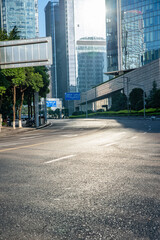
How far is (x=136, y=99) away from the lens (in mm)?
78062

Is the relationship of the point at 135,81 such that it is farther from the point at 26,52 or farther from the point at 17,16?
the point at 17,16

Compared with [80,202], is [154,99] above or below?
above

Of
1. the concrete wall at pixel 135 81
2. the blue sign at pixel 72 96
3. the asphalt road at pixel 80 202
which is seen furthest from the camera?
the blue sign at pixel 72 96

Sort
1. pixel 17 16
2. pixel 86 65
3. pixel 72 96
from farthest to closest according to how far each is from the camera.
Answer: pixel 17 16 < pixel 86 65 < pixel 72 96

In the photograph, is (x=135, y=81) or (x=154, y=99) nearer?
(x=154, y=99)

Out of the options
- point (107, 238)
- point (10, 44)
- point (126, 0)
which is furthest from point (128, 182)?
point (126, 0)

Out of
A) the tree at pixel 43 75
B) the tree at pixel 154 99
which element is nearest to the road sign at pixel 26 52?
Result: the tree at pixel 43 75

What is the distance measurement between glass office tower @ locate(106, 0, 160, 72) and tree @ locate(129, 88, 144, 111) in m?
23.0

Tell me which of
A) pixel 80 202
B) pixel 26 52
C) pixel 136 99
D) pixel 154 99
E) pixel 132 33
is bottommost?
pixel 80 202

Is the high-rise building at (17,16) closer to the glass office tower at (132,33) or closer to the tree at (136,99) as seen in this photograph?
the glass office tower at (132,33)

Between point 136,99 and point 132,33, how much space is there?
33379mm

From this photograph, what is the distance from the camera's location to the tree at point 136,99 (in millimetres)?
76125

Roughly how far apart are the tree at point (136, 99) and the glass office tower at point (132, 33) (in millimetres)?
22956

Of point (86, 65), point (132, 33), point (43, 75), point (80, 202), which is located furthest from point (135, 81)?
point (86, 65)
